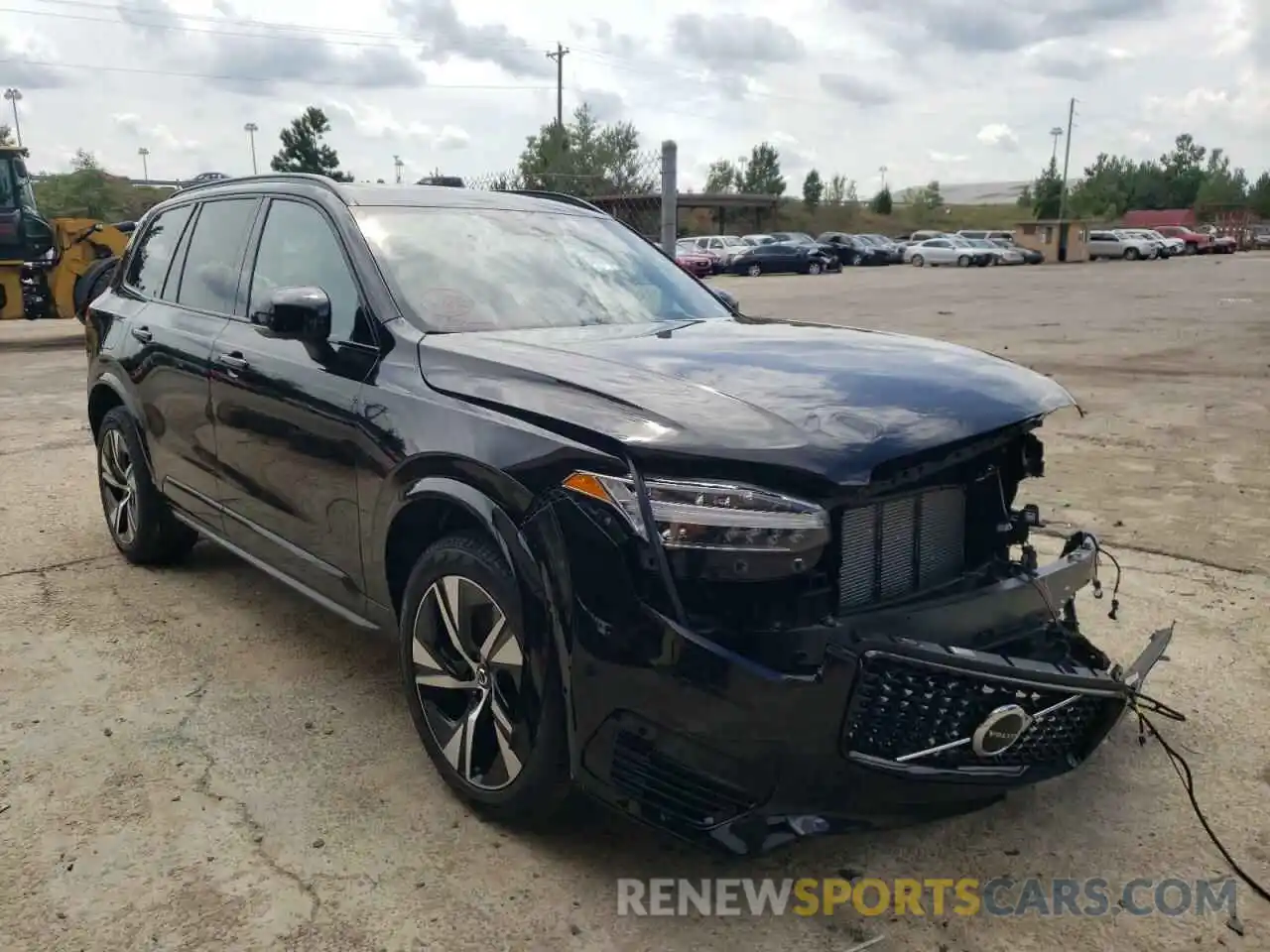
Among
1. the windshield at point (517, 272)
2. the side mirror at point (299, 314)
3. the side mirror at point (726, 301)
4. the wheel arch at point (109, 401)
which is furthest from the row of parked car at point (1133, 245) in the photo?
the side mirror at point (299, 314)

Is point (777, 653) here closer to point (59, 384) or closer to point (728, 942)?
point (728, 942)

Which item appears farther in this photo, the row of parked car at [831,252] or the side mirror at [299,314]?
the row of parked car at [831,252]

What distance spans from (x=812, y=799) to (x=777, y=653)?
0.34 metres

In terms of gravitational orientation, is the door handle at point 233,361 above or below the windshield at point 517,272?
below

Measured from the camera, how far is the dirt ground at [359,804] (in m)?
2.55

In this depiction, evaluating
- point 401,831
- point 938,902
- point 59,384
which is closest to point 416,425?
point 401,831

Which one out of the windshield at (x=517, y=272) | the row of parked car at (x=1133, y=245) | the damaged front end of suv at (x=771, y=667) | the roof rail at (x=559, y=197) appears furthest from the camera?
the row of parked car at (x=1133, y=245)

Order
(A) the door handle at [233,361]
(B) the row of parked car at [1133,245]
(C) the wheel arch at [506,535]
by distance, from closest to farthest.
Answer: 1. (C) the wheel arch at [506,535]
2. (A) the door handle at [233,361]
3. (B) the row of parked car at [1133,245]

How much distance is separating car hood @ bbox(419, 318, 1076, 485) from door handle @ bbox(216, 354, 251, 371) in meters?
1.10

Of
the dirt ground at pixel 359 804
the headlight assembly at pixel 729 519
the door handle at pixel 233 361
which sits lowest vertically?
the dirt ground at pixel 359 804

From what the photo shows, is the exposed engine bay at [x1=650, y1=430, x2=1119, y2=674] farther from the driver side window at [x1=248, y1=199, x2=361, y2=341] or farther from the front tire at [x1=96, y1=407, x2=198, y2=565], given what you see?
the front tire at [x1=96, y1=407, x2=198, y2=565]

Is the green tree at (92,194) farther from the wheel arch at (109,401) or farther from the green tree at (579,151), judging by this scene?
the wheel arch at (109,401)

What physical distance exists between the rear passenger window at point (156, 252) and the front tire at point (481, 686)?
8.97 ft

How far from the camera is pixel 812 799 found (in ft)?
→ 7.77
